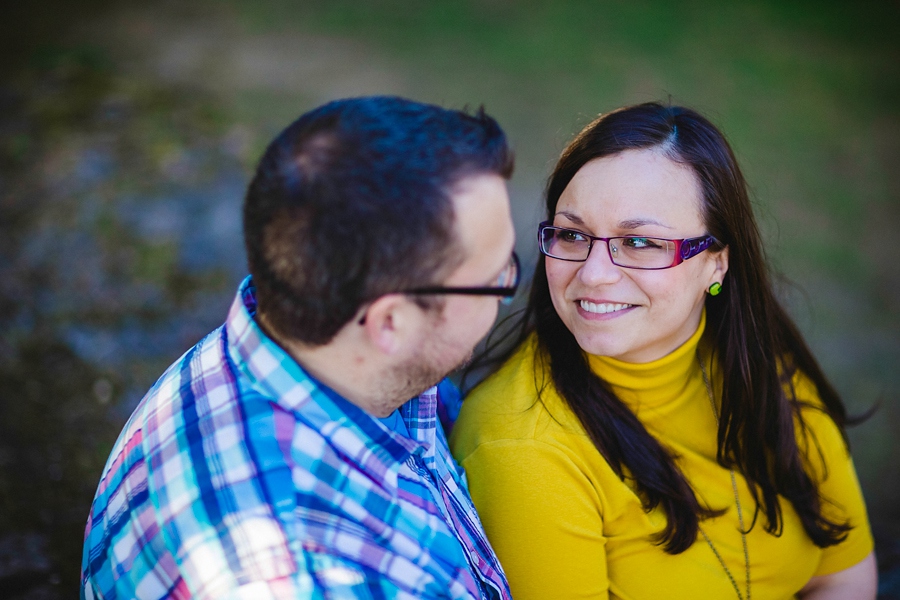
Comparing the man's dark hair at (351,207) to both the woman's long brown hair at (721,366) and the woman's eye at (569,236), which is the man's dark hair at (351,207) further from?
the woman's long brown hair at (721,366)

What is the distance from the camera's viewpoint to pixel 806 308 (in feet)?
14.3

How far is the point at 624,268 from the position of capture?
6.37 ft

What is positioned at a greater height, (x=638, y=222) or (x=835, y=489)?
A: (x=638, y=222)

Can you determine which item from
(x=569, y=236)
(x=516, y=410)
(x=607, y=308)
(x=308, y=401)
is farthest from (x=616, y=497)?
(x=308, y=401)

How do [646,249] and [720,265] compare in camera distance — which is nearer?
[646,249]

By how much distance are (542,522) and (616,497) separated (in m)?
0.25

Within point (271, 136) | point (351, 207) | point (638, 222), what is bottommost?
point (638, 222)

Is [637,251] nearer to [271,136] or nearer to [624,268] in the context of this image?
[624,268]

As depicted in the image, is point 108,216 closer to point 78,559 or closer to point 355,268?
point 78,559

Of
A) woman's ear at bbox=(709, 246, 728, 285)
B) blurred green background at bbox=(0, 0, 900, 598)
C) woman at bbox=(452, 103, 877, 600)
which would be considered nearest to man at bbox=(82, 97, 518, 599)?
woman at bbox=(452, 103, 877, 600)

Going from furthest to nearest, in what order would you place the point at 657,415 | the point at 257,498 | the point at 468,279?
the point at 657,415 < the point at 468,279 < the point at 257,498

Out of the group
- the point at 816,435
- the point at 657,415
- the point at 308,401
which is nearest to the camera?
the point at 308,401

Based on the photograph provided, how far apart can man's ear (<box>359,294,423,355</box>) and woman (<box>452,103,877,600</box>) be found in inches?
23.9

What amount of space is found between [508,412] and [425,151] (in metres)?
0.91
